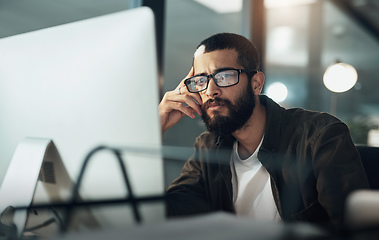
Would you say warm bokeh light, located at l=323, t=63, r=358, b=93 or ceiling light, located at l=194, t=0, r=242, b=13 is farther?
warm bokeh light, located at l=323, t=63, r=358, b=93

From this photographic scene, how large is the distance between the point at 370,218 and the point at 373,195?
0.10 ft

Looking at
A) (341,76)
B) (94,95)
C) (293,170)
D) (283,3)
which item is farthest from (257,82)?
(283,3)

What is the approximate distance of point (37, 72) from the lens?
673mm

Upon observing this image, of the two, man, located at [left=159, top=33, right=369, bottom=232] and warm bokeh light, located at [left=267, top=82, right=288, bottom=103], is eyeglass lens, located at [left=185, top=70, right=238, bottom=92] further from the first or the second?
warm bokeh light, located at [left=267, top=82, right=288, bottom=103]

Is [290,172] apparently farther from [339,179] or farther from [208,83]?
[208,83]

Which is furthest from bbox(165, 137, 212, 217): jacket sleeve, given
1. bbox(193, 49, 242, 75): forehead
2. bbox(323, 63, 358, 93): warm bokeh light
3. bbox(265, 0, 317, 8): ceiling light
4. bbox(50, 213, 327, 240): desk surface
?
bbox(265, 0, 317, 8): ceiling light

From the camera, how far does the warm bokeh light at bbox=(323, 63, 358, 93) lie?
11.7ft

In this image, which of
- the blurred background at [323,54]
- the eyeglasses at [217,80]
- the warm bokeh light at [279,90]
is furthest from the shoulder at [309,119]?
the warm bokeh light at [279,90]

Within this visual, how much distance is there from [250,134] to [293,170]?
0.27 metres

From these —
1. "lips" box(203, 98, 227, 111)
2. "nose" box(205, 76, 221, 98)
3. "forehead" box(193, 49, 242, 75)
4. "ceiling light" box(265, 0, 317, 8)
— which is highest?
"ceiling light" box(265, 0, 317, 8)

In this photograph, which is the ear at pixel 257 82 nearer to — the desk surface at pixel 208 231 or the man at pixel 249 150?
the man at pixel 249 150

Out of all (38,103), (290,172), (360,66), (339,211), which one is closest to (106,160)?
(38,103)

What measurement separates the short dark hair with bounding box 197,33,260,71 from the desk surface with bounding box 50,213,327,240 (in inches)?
43.6

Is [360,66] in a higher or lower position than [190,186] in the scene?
higher
